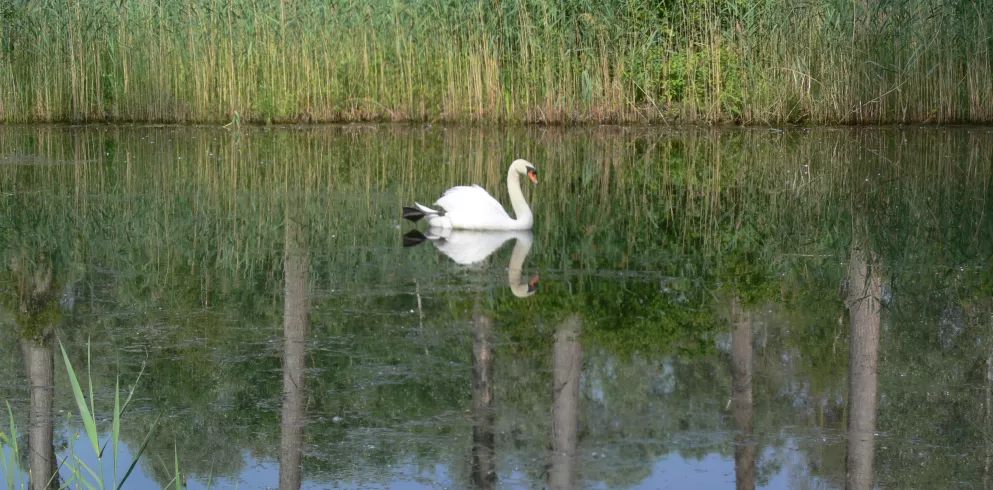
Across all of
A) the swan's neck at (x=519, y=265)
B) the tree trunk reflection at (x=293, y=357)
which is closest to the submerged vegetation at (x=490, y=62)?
the swan's neck at (x=519, y=265)

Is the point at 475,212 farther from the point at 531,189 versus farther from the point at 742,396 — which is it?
the point at 742,396

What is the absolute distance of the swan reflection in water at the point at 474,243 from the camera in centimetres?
752

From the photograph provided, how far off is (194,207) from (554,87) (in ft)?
27.6

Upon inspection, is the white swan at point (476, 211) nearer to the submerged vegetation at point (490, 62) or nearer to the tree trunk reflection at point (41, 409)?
the tree trunk reflection at point (41, 409)

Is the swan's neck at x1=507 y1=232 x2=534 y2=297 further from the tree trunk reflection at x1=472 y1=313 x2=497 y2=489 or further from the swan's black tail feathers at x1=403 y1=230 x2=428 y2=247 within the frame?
the swan's black tail feathers at x1=403 y1=230 x2=428 y2=247

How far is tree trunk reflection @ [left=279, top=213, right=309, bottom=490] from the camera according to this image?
4.12m

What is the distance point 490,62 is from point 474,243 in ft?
30.2

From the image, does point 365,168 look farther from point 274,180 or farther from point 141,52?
point 141,52

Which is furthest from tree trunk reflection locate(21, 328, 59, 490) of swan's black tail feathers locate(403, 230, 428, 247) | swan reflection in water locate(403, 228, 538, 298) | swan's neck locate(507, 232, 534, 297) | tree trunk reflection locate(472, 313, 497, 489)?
swan's black tail feathers locate(403, 230, 428, 247)

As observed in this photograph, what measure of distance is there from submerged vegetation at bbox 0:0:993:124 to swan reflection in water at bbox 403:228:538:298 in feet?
28.2

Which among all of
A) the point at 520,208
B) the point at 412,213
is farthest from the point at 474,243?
the point at 412,213

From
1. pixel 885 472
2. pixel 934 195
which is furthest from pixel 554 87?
pixel 885 472

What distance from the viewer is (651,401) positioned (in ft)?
15.6

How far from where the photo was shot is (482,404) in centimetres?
474
